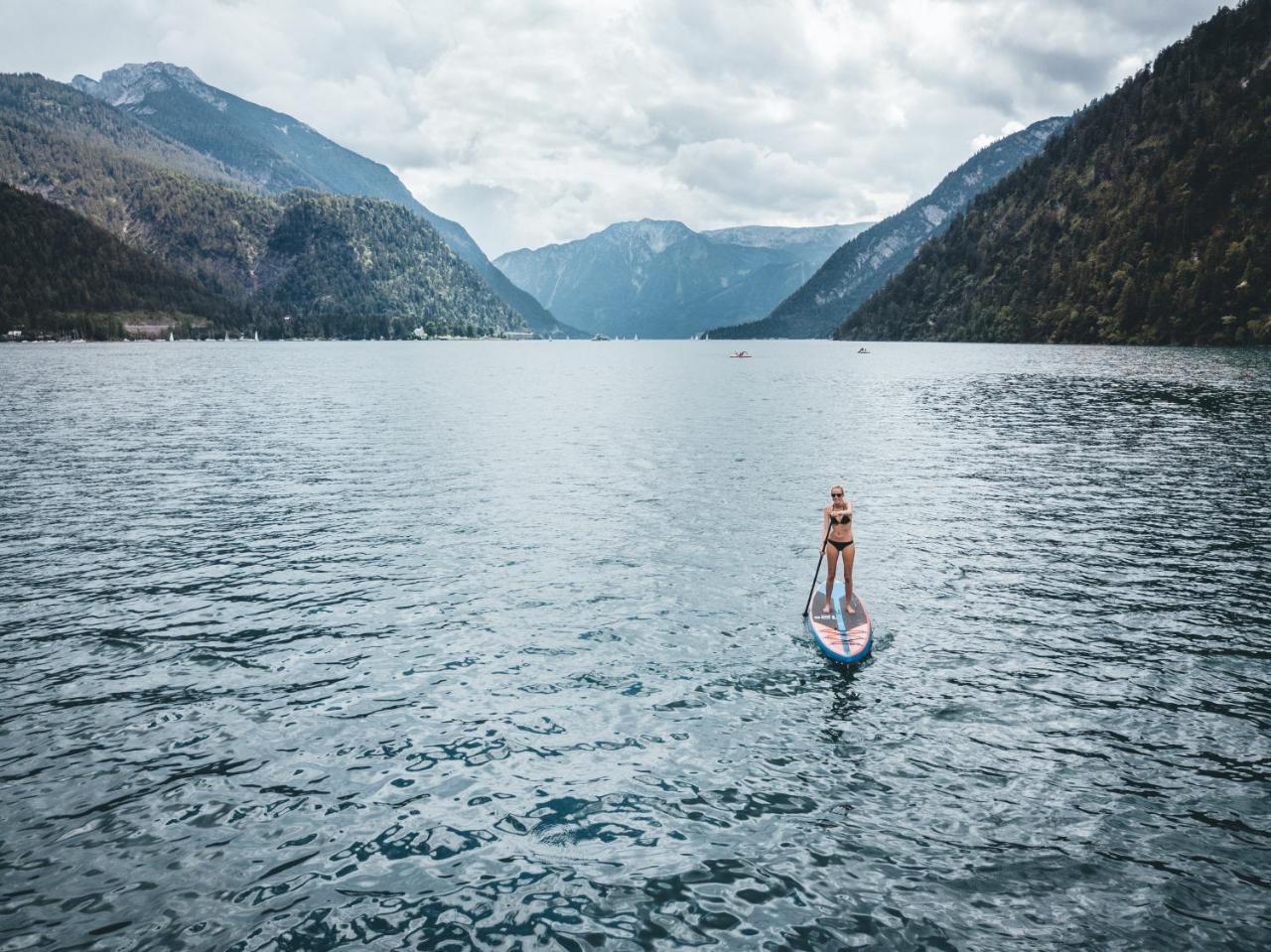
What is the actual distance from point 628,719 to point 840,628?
784cm

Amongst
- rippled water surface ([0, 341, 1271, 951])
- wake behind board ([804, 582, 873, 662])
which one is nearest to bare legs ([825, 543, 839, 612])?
wake behind board ([804, 582, 873, 662])

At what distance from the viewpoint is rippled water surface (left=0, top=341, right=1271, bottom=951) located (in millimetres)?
11320

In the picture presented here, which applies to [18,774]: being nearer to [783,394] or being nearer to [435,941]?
[435,941]

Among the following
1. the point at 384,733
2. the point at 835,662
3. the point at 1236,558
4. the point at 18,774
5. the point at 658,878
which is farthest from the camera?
the point at 1236,558

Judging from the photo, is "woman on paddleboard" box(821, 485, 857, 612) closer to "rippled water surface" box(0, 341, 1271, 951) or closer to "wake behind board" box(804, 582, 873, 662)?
"wake behind board" box(804, 582, 873, 662)

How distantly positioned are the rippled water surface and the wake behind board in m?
0.57

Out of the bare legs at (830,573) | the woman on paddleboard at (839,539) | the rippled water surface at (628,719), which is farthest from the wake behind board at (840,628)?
the rippled water surface at (628,719)

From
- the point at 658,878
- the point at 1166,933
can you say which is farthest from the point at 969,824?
the point at 658,878

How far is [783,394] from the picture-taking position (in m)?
110

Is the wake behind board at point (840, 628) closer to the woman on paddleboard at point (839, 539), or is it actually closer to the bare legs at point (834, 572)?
the bare legs at point (834, 572)

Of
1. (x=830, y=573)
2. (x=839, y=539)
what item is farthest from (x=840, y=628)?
(x=839, y=539)

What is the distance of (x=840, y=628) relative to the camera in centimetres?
2159

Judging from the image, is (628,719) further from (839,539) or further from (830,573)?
(839,539)

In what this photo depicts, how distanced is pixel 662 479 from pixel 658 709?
3002 cm
